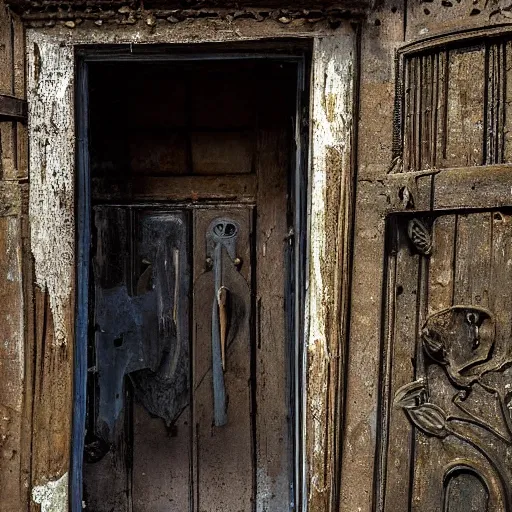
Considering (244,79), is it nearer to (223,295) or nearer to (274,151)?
(274,151)

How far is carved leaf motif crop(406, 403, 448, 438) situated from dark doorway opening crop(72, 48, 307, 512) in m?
0.60

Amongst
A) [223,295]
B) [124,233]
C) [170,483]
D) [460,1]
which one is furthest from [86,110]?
[170,483]

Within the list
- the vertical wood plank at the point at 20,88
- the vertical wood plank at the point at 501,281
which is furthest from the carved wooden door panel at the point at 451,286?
the vertical wood plank at the point at 20,88

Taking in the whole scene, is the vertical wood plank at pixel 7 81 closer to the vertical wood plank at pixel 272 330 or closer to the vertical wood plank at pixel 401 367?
the vertical wood plank at pixel 272 330

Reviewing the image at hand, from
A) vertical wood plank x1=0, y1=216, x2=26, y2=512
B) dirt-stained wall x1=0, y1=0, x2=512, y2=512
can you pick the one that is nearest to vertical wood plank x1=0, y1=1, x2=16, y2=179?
dirt-stained wall x1=0, y1=0, x2=512, y2=512

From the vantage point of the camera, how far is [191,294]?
2.60 meters

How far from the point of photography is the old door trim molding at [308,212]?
202 centimetres

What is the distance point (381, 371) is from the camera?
6.79ft

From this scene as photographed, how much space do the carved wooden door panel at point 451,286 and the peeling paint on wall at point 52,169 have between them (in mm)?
965

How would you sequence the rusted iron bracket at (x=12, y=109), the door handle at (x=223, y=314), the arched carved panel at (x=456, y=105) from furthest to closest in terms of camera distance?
the door handle at (x=223, y=314) < the rusted iron bracket at (x=12, y=109) < the arched carved panel at (x=456, y=105)

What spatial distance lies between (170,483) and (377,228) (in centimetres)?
131

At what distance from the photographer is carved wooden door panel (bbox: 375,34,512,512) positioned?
6.38 ft

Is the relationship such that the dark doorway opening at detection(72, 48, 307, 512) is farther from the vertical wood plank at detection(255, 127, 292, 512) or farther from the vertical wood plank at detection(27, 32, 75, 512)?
the vertical wood plank at detection(27, 32, 75, 512)

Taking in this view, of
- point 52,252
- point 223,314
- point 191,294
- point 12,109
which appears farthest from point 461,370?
point 12,109
